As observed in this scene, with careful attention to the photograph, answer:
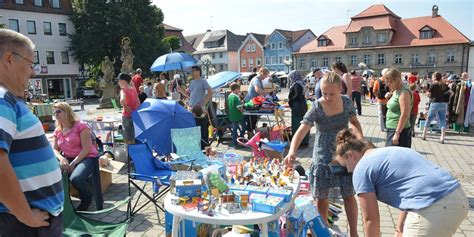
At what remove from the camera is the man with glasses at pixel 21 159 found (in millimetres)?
1584

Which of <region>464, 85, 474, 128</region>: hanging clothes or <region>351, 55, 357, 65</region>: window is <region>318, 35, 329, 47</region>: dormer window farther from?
<region>464, 85, 474, 128</region>: hanging clothes

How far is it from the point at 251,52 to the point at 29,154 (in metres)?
54.8

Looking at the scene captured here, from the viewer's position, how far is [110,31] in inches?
1264

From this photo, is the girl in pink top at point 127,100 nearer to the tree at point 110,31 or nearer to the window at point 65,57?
the tree at point 110,31

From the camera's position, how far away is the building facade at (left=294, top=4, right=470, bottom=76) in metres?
36.9

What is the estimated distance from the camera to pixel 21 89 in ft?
5.88

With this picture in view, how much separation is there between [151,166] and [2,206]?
2511 mm

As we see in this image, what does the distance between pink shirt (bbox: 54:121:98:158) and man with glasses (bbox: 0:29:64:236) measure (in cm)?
251

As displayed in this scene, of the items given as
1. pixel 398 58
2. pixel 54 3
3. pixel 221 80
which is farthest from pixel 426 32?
pixel 54 3

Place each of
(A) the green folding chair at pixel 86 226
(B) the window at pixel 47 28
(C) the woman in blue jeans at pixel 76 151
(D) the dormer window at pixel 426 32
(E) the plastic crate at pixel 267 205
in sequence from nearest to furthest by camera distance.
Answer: (E) the plastic crate at pixel 267 205 < (A) the green folding chair at pixel 86 226 < (C) the woman in blue jeans at pixel 76 151 < (B) the window at pixel 47 28 < (D) the dormer window at pixel 426 32

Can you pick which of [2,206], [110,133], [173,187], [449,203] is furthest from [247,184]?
[110,133]

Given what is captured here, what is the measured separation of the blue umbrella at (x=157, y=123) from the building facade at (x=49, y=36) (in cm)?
2962

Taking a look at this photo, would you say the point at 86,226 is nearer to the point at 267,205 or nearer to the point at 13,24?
the point at 267,205

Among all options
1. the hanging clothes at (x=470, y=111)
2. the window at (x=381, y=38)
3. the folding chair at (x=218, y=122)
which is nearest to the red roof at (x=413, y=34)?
the window at (x=381, y=38)
